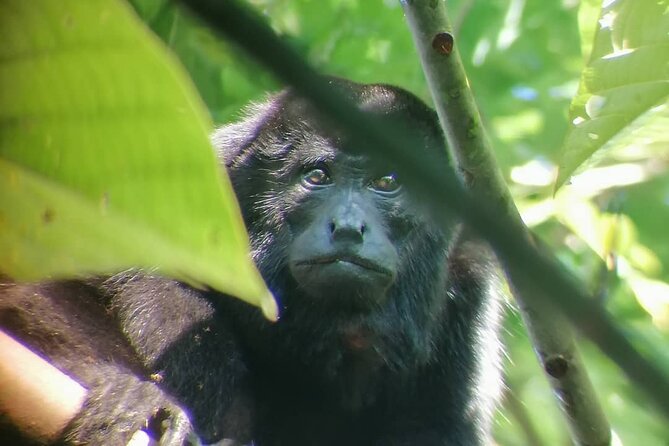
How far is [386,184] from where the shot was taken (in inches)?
94.3

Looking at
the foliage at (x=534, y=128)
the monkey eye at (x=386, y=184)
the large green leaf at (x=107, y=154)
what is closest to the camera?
the large green leaf at (x=107, y=154)

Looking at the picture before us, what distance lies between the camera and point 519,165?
10.6ft

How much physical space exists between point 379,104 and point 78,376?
1.12 meters

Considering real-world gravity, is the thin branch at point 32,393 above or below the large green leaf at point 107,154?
below

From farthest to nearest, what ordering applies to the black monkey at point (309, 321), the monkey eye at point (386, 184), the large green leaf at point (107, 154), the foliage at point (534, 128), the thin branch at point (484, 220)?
1. the foliage at point (534, 128)
2. the monkey eye at point (386, 184)
3. the black monkey at point (309, 321)
4. the large green leaf at point (107, 154)
5. the thin branch at point (484, 220)

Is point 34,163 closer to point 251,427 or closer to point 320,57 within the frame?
point 251,427

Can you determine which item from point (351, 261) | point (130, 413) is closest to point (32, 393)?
point (130, 413)

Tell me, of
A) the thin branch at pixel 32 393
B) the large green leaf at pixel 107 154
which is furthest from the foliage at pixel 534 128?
the large green leaf at pixel 107 154

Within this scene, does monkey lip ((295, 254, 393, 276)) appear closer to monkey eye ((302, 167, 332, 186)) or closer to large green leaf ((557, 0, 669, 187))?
monkey eye ((302, 167, 332, 186))

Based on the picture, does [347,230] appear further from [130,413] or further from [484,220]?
[484,220]

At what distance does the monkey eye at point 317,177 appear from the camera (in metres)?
2.37

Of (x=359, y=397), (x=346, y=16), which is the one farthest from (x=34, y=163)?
(x=346, y=16)

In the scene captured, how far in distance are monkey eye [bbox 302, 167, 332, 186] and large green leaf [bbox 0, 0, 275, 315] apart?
1827 mm

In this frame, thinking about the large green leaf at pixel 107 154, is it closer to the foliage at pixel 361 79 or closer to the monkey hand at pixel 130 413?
the foliage at pixel 361 79
